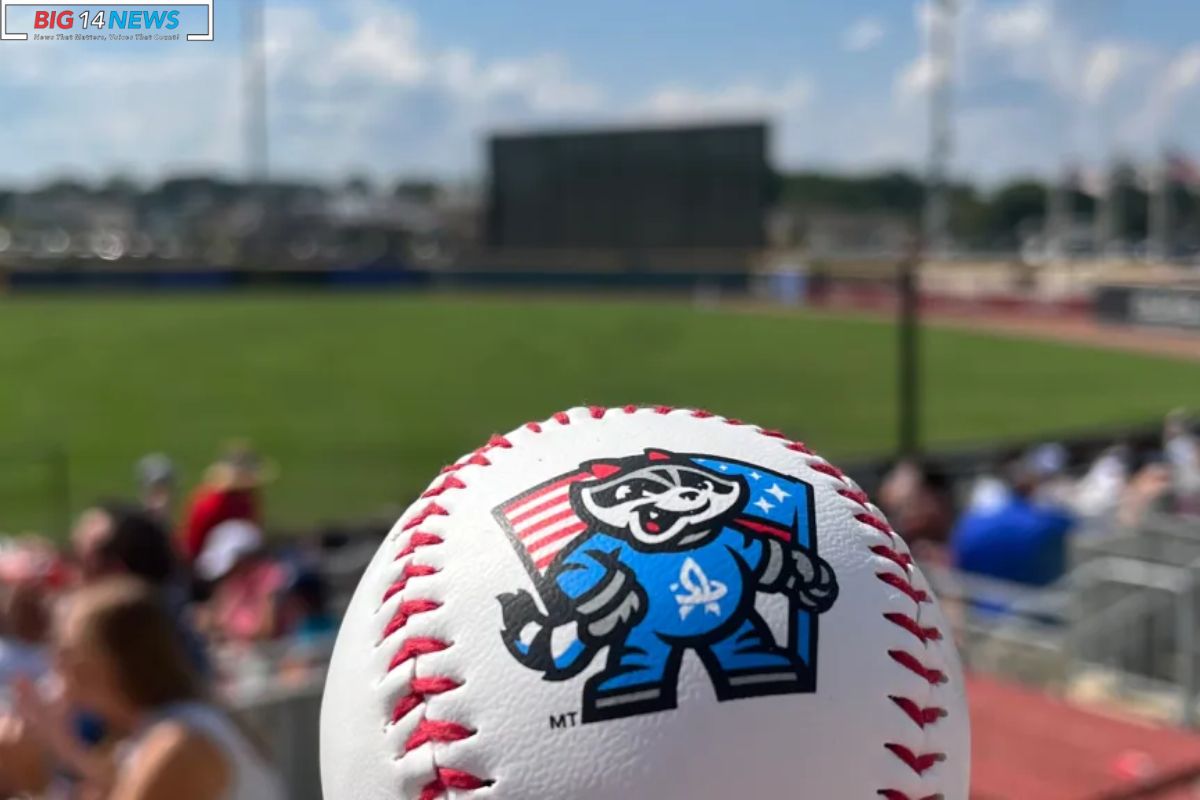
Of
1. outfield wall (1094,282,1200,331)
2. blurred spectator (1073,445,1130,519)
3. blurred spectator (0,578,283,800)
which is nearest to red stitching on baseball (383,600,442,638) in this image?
blurred spectator (0,578,283,800)

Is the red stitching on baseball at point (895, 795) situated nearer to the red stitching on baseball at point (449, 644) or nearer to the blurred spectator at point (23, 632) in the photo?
the red stitching on baseball at point (449, 644)

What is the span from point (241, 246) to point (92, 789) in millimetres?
45270

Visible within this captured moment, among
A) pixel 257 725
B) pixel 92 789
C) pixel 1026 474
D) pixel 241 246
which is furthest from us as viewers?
pixel 241 246

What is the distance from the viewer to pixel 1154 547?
5.21 meters

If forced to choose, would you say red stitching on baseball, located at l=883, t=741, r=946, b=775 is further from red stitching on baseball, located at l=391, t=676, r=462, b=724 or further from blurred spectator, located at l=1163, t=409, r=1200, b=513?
blurred spectator, located at l=1163, t=409, r=1200, b=513

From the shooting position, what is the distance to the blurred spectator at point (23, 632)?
336 centimetres

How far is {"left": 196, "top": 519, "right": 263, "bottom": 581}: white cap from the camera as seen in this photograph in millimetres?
5605

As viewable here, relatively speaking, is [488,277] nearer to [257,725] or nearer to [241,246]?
[241,246]

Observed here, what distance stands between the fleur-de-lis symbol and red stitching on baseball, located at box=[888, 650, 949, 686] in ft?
0.55

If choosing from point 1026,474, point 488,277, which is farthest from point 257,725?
point 488,277

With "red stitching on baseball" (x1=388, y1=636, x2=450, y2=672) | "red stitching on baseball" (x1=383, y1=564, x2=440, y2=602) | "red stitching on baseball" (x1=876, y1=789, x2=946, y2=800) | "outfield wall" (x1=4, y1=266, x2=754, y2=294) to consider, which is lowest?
"red stitching on baseball" (x1=876, y1=789, x2=946, y2=800)

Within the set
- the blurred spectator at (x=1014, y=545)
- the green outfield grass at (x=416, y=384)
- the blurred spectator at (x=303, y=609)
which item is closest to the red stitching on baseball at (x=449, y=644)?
the blurred spectator at (x=303, y=609)

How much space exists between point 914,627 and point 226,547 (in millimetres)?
5192

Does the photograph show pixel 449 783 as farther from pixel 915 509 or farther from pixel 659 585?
pixel 915 509
